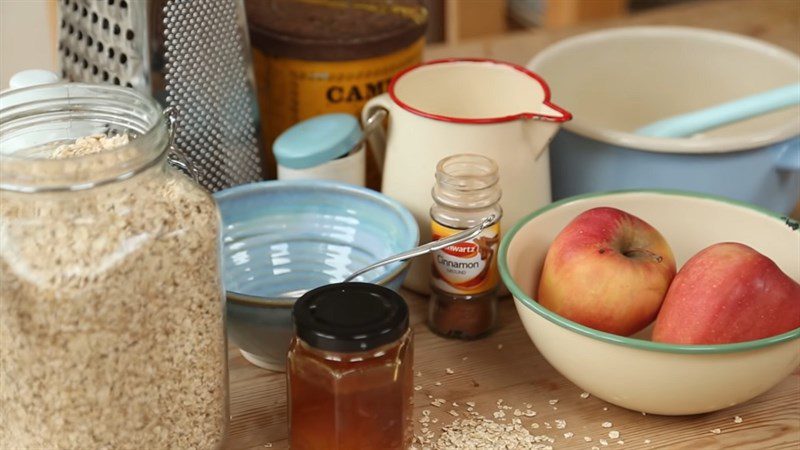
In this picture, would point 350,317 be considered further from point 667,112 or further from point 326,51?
point 667,112

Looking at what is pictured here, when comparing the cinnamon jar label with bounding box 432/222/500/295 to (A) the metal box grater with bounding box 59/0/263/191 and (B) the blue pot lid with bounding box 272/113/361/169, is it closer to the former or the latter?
(B) the blue pot lid with bounding box 272/113/361/169

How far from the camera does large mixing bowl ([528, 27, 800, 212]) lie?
930mm

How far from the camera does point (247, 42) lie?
0.96 m

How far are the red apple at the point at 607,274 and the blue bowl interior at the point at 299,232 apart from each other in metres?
0.16

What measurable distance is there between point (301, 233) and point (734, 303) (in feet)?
1.24

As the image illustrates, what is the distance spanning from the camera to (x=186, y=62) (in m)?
0.91

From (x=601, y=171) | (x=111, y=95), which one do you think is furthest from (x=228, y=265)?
(x=601, y=171)

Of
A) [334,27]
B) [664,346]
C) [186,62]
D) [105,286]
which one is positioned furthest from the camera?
[334,27]

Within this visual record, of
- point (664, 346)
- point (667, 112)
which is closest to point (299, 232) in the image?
point (664, 346)

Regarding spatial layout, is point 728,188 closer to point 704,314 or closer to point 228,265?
point 704,314

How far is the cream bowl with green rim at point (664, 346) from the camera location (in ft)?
2.36

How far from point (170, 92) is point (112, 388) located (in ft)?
1.17

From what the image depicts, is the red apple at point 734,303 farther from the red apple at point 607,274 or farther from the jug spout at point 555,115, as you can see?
the jug spout at point 555,115

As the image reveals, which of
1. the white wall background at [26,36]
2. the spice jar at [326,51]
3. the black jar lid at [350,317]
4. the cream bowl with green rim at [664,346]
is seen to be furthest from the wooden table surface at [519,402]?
the white wall background at [26,36]
